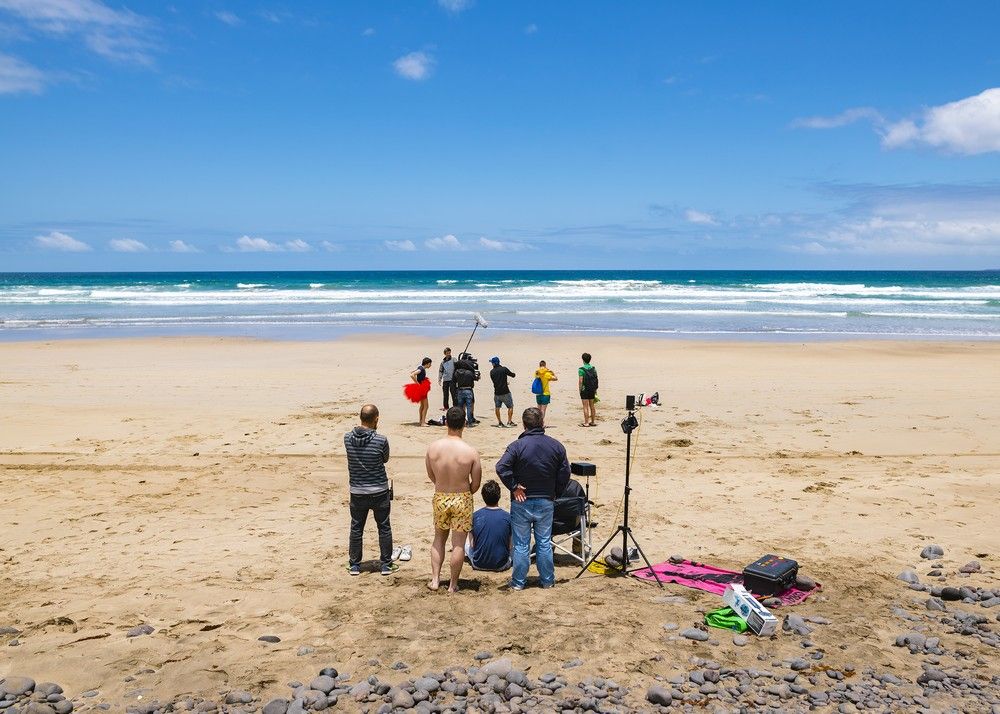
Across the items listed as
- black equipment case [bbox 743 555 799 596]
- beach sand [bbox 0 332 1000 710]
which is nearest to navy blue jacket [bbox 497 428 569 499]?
beach sand [bbox 0 332 1000 710]

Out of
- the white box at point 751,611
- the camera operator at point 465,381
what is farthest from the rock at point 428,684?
the camera operator at point 465,381

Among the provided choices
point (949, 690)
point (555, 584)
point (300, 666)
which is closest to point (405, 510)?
point (555, 584)

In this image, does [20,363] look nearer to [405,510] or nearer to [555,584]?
[405,510]

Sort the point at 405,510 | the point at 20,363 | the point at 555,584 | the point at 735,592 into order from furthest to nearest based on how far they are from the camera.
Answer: the point at 20,363
the point at 405,510
the point at 555,584
the point at 735,592

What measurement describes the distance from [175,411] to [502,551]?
30.4ft

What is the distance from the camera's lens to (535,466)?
6.07m

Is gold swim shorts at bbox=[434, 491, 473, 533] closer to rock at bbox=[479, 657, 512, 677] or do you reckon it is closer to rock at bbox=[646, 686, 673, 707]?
rock at bbox=[479, 657, 512, 677]

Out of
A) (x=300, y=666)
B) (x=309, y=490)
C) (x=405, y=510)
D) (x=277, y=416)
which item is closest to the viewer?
(x=300, y=666)

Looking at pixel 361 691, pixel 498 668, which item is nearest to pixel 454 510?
pixel 498 668

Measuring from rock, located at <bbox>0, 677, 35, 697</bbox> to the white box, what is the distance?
4.92 metres

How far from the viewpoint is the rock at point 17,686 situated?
463cm

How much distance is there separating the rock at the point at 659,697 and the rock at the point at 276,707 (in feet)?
7.51

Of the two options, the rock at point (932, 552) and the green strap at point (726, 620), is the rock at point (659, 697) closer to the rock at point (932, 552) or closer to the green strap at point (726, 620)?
the green strap at point (726, 620)

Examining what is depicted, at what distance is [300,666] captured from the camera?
197 inches
